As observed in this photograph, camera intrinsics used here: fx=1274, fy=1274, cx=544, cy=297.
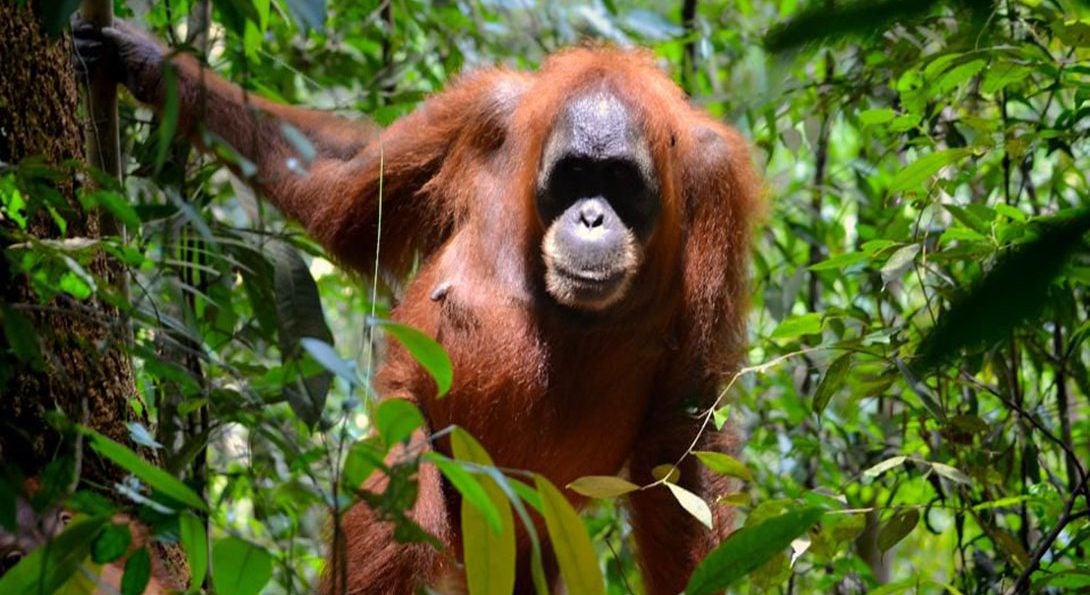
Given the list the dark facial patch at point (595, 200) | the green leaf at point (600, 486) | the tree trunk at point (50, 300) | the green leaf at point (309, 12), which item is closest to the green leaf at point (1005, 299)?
the green leaf at point (309, 12)

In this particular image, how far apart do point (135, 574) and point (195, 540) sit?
0.10 metres

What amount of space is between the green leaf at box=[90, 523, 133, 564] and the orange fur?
1900 millimetres

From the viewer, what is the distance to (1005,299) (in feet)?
2.58

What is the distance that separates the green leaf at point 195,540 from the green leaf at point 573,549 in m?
0.43

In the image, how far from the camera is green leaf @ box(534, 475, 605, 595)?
1667mm

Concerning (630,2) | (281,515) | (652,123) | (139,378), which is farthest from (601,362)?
(630,2)

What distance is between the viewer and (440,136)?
3617 mm

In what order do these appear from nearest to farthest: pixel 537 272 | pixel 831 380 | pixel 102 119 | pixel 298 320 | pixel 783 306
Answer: pixel 298 320 < pixel 831 380 < pixel 102 119 < pixel 537 272 < pixel 783 306

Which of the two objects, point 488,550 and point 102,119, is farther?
point 102,119

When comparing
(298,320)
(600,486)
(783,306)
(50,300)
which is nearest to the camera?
(298,320)

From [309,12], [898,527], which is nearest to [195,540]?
[309,12]

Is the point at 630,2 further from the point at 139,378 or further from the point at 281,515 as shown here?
the point at 139,378

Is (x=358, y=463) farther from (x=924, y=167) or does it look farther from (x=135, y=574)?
(x=924, y=167)

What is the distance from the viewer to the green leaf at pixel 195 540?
60.5 inches
